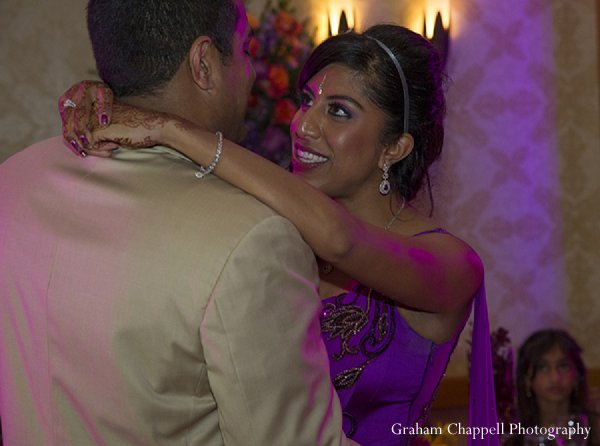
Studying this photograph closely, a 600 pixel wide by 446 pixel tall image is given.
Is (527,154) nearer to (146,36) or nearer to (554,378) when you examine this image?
(554,378)

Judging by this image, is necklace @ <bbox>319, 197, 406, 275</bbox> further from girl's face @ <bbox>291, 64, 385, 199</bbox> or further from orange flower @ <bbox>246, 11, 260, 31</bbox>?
orange flower @ <bbox>246, 11, 260, 31</bbox>

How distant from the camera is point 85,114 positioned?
1.62 metres

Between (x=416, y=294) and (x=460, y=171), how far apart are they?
3.29m

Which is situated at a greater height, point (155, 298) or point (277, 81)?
point (277, 81)

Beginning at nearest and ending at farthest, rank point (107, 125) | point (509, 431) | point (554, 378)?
point (107, 125) < point (509, 431) < point (554, 378)

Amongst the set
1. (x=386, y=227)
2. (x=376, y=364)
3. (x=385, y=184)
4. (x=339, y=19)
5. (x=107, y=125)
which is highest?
(x=339, y=19)

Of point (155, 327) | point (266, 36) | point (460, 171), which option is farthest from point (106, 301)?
point (460, 171)

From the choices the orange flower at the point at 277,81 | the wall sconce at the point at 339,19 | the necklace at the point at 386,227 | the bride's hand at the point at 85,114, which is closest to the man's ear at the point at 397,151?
the necklace at the point at 386,227

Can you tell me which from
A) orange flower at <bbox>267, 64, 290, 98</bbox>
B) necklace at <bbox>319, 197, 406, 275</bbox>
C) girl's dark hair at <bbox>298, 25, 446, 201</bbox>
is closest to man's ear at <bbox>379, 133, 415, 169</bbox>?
girl's dark hair at <bbox>298, 25, 446, 201</bbox>

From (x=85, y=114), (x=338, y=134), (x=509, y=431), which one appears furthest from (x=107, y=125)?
(x=509, y=431)

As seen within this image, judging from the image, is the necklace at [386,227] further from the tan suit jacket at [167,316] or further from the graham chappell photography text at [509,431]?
the tan suit jacket at [167,316]

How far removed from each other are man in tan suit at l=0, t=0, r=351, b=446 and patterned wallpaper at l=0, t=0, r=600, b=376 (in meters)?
3.73

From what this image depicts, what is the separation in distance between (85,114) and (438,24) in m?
3.87

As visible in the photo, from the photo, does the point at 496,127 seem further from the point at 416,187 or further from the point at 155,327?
the point at 155,327
